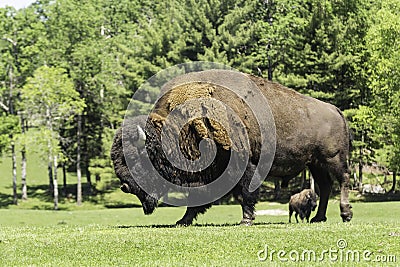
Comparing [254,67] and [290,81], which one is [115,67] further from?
[290,81]

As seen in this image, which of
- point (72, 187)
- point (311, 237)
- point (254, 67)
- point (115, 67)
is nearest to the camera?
point (311, 237)

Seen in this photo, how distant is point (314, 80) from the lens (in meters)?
46.8

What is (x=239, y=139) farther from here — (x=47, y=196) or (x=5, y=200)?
(x=47, y=196)

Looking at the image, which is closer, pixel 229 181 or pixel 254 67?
pixel 229 181

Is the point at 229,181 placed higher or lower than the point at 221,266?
higher

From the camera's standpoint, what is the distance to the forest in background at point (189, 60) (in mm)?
45469

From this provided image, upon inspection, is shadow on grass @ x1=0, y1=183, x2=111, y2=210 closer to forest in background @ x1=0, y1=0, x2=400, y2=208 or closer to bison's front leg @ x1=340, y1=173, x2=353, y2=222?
forest in background @ x1=0, y1=0, x2=400, y2=208

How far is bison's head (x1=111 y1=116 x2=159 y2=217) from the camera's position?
13.6 meters

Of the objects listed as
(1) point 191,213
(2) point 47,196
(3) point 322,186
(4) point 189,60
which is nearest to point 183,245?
(1) point 191,213

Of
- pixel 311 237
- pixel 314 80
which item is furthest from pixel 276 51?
pixel 311 237

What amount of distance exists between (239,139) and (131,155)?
2.32 meters

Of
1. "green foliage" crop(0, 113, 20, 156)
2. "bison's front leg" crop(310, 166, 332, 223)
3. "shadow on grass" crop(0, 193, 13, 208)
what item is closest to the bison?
"bison's front leg" crop(310, 166, 332, 223)

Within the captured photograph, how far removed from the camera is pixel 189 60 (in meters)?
49.7

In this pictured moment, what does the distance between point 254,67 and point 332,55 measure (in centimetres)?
691
